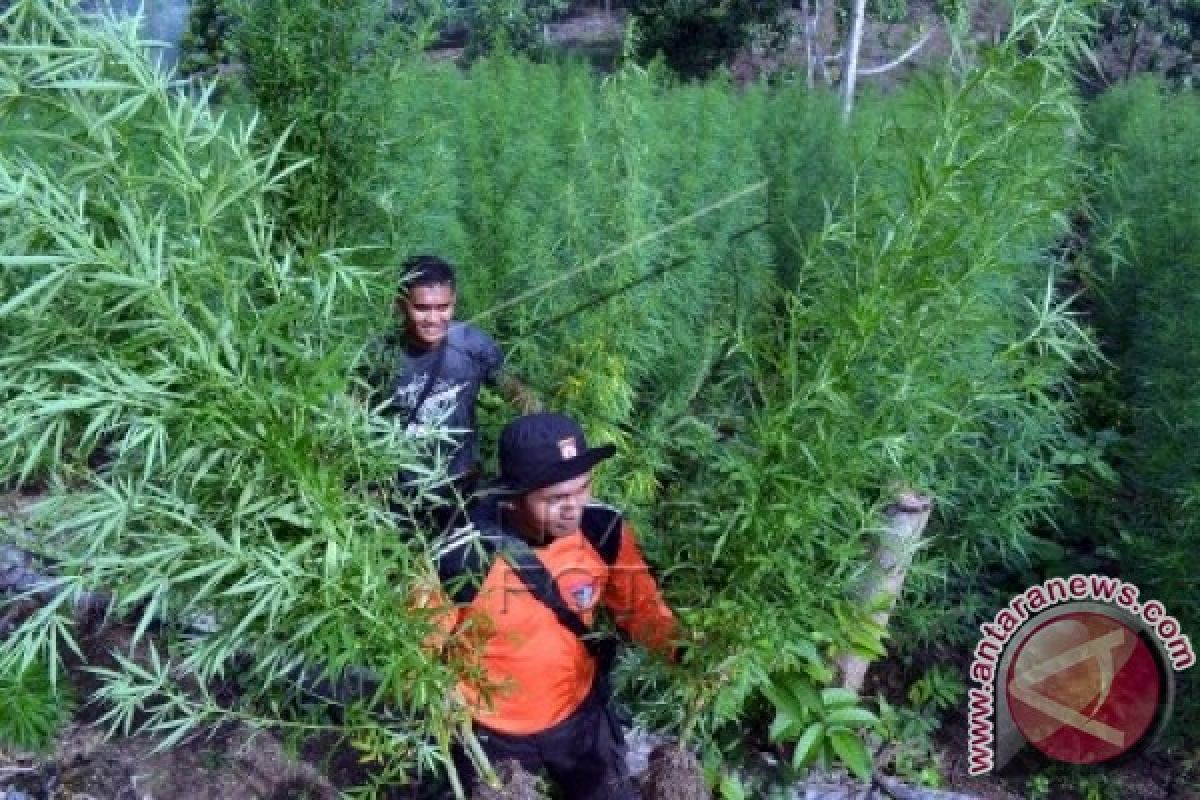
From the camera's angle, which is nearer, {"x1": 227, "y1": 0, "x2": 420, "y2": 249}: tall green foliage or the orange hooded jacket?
the orange hooded jacket

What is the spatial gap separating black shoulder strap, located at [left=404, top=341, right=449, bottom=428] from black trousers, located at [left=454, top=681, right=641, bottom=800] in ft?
2.83

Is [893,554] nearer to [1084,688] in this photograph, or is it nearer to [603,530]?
[1084,688]

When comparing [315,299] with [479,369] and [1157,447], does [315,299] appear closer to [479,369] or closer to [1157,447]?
[479,369]

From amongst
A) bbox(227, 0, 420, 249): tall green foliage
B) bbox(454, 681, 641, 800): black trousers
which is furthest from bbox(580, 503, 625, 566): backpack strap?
bbox(227, 0, 420, 249): tall green foliage

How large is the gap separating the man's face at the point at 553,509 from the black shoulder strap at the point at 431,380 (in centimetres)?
77

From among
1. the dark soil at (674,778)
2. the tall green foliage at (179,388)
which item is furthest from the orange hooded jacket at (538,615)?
the dark soil at (674,778)

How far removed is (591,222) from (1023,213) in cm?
160

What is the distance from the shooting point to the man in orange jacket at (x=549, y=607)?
2.09m

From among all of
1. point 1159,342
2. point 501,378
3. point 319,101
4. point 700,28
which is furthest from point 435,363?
point 700,28

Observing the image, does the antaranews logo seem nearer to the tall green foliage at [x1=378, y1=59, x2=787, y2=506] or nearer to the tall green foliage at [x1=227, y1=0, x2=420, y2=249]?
the tall green foliage at [x1=378, y1=59, x2=787, y2=506]

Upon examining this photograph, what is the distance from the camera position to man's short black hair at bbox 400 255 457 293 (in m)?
2.80

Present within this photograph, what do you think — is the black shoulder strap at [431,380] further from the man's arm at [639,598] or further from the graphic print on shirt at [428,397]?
the man's arm at [639,598]

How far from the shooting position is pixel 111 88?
5.51ft

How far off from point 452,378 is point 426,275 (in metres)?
0.30
